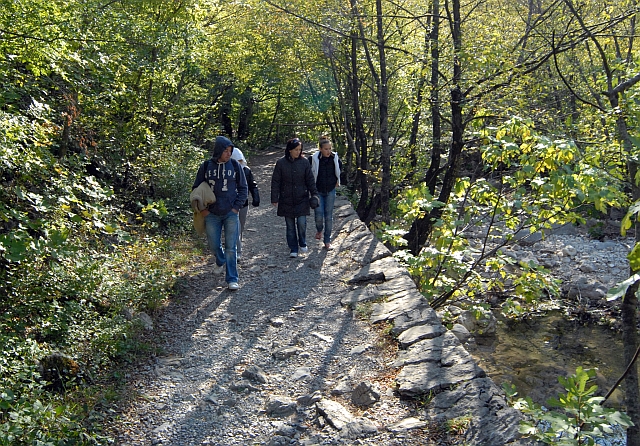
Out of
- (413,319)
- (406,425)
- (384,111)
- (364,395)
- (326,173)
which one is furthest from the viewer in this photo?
(384,111)

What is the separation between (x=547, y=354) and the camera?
10602mm

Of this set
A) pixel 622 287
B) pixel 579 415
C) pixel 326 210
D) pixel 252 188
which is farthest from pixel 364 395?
pixel 326 210

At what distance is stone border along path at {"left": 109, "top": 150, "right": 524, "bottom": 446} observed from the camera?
463 cm

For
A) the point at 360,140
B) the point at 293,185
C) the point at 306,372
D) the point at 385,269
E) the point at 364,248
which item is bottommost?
the point at 306,372

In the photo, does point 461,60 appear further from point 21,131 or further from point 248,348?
point 21,131

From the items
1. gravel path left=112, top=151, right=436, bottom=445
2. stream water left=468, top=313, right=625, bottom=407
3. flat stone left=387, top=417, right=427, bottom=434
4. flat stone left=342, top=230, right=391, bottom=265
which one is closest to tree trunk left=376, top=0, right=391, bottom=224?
flat stone left=342, top=230, right=391, bottom=265

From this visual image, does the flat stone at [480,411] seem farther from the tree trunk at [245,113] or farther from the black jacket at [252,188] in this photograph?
the tree trunk at [245,113]

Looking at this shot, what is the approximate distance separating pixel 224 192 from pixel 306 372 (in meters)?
2.90

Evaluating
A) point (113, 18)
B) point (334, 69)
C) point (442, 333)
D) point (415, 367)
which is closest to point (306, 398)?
point (415, 367)

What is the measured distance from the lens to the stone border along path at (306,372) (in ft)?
15.2

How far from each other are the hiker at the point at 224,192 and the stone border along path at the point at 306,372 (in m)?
0.80

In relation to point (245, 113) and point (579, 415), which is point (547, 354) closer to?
point (579, 415)

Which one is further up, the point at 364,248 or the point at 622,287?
the point at 622,287

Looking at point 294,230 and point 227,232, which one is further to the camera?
point 294,230
